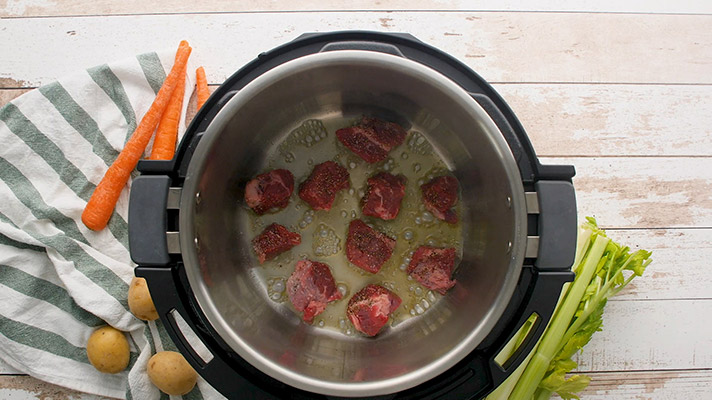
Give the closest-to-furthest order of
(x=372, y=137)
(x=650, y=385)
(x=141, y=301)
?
(x=141, y=301) < (x=372, y=137) < (x=650, y=385)

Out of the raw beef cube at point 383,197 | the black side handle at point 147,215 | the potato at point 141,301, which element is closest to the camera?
the black side handle at point 147,215

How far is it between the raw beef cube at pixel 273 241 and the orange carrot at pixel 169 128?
1.39 ft

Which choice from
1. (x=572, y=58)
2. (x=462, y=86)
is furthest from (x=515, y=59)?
(x=462, y=86)

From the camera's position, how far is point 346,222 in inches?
61.5

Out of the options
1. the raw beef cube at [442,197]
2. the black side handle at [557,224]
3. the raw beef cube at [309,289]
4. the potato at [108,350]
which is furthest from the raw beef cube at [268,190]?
the black side handle at [557,224]

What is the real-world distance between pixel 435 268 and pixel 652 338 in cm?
85

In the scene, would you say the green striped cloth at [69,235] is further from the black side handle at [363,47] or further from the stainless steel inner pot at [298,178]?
the black side handle at [363,47]

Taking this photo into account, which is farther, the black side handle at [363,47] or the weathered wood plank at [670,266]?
the weathered wood plank at [670,266]

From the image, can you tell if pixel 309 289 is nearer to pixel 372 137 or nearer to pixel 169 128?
pixel 372 137

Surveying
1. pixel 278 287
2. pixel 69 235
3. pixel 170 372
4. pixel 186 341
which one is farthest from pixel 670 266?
pixel 69 235

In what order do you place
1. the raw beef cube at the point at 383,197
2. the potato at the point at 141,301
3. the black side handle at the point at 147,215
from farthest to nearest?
the raw beef cube at the point at 383,197 < the potato at the point at 141,301 < the black side handle at the point at 147,215

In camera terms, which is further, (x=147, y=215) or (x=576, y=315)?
(x=576, y=315)

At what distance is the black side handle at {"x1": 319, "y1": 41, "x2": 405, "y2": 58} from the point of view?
3.79 ft

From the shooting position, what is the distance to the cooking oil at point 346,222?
154 cm
